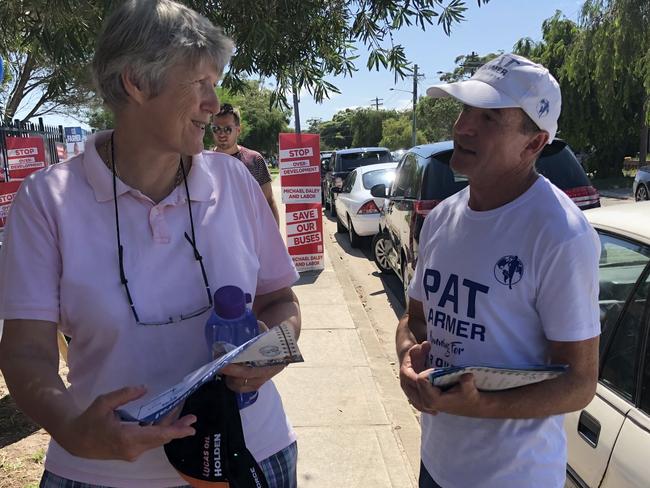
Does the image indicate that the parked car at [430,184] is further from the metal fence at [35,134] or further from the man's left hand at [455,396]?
the metal fence at [35,134]

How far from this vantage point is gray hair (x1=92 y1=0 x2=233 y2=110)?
137cm

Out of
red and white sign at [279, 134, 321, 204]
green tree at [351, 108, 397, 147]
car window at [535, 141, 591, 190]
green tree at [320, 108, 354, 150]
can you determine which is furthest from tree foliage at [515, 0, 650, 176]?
green tree at [320, 108, 354, 150]

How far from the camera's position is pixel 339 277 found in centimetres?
888

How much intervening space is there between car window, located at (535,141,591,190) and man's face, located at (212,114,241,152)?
2.71 meters

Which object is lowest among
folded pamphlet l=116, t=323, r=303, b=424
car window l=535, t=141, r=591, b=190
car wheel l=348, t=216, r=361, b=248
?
car wheel l=348, t=216, r=361, b=248

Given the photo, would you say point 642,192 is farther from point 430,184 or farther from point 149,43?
point 149,43

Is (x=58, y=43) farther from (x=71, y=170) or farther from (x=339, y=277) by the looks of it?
(x=339, y=277)

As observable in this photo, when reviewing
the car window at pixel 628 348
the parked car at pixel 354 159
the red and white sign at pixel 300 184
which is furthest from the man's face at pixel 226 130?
the parked car at pixel 354 159

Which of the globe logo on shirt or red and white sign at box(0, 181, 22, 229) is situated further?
red and white sign at box(0, 181, 22, 229)

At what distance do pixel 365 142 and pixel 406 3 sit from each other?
3538 inches

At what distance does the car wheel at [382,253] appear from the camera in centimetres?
866

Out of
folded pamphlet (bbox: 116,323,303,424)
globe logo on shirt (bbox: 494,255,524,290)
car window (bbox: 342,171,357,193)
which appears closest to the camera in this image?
folded pamphlet (bbox: 116,323,303,424)

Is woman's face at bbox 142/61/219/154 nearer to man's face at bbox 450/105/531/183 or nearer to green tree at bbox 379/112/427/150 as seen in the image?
man's face at bbox 450/105/531/183

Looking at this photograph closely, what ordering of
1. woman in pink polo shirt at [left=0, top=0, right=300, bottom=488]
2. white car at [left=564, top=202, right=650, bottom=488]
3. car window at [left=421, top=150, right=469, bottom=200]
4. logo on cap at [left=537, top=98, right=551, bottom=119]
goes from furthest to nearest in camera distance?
1. car window at [left=421, top=150, right=469, bottom=200]
2. white car at [left=564, top=202, right=650, bottom=488]
3. logo on cap at [left=537, top=98, right=551, bottom=119]
4. woman in pink polo shirt at [left=0, top=0, right=300, bottom=488]
